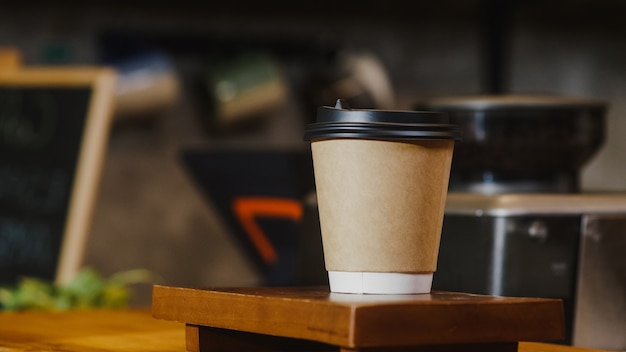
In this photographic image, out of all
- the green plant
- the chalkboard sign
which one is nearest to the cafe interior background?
the chalkboard sign

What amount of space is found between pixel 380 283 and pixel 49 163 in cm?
184

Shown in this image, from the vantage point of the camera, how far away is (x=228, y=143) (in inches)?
131

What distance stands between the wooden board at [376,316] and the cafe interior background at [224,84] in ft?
7.28

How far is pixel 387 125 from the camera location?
0.70 m

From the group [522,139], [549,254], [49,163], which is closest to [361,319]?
[549,254]

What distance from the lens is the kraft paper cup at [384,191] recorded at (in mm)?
708

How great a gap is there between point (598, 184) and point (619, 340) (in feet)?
8.45

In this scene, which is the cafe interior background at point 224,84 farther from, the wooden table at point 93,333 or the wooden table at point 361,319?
the wooden table at point 361,319

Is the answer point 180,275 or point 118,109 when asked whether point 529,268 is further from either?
point 180,275

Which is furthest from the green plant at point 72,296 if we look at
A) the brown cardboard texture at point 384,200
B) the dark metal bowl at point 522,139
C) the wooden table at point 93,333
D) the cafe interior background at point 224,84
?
the cafe interior background at point 224,84

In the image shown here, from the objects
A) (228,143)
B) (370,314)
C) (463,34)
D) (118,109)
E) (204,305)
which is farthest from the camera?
(463,34)

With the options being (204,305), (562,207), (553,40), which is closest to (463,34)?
(553,40)

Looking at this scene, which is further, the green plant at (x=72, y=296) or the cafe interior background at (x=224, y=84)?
the cafe interior background at (x=224, y=84)

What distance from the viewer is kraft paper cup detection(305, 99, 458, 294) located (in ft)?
2.32
